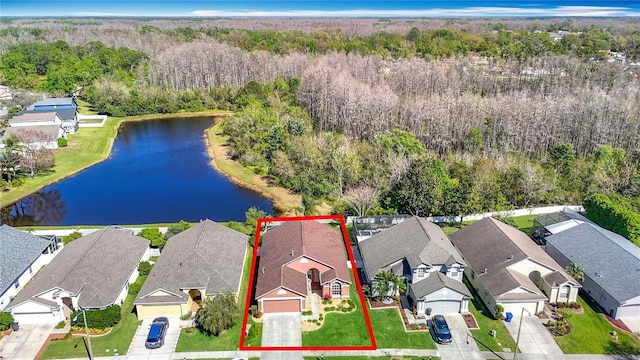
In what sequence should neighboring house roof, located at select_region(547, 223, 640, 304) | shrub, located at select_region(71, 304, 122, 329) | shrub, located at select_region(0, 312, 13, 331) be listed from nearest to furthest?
shrub, located at select_region(0, 312, 13, 331) → shrub, located at select_region(71, 304, 122, 329) → neighboring house roof, located at select_region(547, 223, 640, 304)

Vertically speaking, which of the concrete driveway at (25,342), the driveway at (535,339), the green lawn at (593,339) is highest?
the concrete driveway at (25,342)

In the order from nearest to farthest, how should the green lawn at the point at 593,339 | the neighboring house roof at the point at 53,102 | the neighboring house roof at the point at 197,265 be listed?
1. the green lawn at the point at 593,339
2. the neighboring house roof at the point at 197,265
3. the neighboring house roof at the point at 53,102

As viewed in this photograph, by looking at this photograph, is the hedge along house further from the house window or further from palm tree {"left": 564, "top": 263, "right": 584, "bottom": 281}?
palm tree {"left": 564, "top": 263, "right": 584, "bottom": 281}

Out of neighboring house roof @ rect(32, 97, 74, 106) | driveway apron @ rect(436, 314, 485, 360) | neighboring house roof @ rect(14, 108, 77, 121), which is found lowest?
driveway apron @ rect(436, 314, 485, 360)

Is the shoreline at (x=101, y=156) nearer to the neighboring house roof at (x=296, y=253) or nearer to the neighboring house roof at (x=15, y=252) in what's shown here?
the neighboring house roof at (x=15, y=252)

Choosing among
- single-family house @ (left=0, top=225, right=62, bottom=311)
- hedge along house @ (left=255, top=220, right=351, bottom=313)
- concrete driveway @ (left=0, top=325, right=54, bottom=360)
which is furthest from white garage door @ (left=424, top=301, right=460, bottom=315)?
single-family house @ (left=0, top=225, right=62, bottom=311)

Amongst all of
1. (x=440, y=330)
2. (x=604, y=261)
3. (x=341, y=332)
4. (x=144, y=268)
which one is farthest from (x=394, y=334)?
(x=144, y=268)

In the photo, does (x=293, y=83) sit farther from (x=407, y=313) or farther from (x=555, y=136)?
(x=407, y=313)

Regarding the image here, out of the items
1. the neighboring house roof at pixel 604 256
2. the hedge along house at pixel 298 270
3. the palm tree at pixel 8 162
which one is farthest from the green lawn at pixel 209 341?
the palm tree at pixel 8 162
